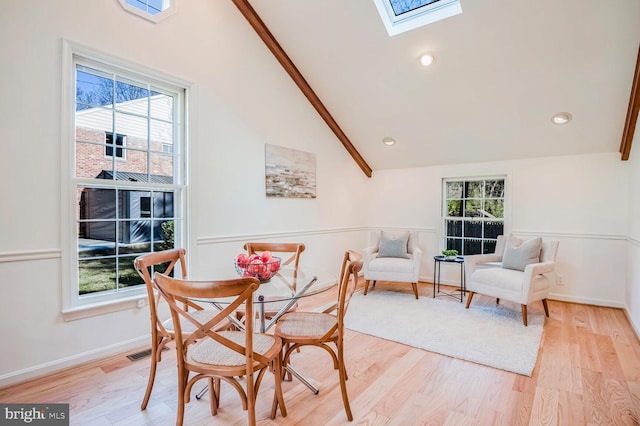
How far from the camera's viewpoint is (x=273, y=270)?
2.23 m

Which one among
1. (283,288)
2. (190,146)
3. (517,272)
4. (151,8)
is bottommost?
(517,272)

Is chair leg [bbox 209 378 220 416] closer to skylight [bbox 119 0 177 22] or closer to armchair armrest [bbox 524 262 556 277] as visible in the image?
skylight [bbox 119 0 177 22]

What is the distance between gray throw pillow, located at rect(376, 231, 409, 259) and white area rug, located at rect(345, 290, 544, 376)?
632 mm

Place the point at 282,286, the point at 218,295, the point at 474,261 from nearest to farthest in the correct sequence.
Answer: the point at 218,295 → the point at 282,286 → the point at 474,261

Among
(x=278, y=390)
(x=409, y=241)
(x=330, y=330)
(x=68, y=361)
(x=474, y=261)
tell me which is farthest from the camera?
(x=409, y=241)

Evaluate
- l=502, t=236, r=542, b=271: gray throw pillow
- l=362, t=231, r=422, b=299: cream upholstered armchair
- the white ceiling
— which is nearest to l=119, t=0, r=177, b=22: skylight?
the white ceiling

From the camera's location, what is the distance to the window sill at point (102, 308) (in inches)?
96.9

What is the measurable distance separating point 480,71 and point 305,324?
3.16 meters

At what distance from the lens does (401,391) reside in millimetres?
2172

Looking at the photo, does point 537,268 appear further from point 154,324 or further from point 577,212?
point 154,324

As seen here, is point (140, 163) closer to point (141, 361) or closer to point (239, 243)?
point (239, 243)

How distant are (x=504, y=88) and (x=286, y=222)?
292 centimetres

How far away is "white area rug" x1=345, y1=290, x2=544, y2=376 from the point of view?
268cm

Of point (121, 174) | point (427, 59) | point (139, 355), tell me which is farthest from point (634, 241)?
point (121, 174)
